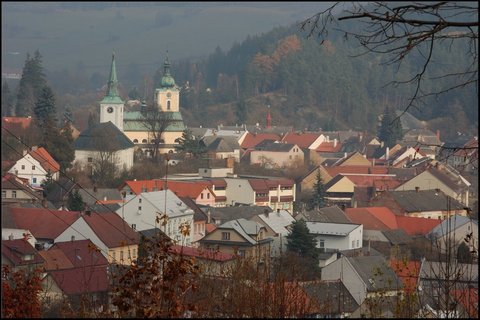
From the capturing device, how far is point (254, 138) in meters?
59.3

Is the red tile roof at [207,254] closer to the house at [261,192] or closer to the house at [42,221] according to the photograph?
the house at [42,221]

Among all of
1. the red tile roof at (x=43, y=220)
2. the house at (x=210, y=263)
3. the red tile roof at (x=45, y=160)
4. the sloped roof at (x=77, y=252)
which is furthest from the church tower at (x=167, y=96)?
the house at (x=210, y=263)

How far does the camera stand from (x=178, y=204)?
93.1 ft

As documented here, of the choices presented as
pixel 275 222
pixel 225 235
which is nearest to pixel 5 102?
pixel 225 235

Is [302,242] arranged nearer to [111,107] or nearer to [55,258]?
[55,258]

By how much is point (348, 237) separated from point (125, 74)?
1532 inches

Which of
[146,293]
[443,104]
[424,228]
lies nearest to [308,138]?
[443,104]

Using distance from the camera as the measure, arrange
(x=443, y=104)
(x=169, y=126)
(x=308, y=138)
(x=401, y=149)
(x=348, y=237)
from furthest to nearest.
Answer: (x=443, y=104) < (x=308, y=138) < (x=401, y=149) < (x=169, y=126) < (x=348, y=237)

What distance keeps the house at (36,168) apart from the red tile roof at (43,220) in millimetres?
5631

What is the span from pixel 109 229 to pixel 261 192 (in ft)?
48.7

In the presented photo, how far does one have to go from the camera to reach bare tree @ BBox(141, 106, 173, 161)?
45588 mm

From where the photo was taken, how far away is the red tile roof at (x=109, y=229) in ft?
68.5

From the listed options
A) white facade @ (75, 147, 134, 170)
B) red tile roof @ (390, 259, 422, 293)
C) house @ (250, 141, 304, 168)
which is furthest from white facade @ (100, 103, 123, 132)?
red tile roof @ (390, 259, 422, 293)

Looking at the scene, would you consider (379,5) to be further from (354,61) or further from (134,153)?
(354,61)
